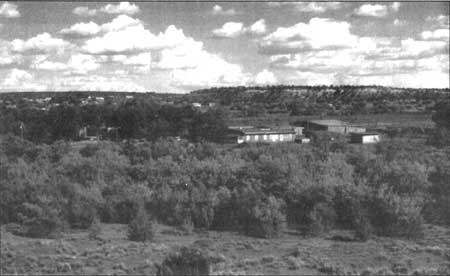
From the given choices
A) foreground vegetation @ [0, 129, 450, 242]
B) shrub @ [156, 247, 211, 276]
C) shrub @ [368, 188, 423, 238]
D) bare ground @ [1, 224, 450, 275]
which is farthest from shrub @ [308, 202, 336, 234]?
shrub @ [156, 247, 211, 276]

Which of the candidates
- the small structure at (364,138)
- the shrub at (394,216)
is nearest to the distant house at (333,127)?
the small structure at (364,138)

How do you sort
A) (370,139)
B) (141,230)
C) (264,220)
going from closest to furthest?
(141,230) → (264,220) → (370,139)

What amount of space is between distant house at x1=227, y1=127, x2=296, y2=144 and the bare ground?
40.9m

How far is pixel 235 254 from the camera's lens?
18.2 m

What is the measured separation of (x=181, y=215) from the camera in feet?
77.7

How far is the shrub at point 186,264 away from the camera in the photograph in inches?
586

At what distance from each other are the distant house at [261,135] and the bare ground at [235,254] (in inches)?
1611

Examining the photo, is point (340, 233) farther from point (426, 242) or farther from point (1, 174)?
point (1, 174)

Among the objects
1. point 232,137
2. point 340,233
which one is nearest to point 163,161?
point 340,233

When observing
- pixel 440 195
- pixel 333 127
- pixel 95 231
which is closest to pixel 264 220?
pixel 95 231

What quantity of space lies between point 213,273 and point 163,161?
17.5 m

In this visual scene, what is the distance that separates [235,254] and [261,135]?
→ 49866 millimetres

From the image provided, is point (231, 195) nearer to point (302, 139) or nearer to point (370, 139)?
point (370, 139)

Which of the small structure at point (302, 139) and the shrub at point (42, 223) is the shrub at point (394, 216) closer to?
the shrub at point (42, 223)
